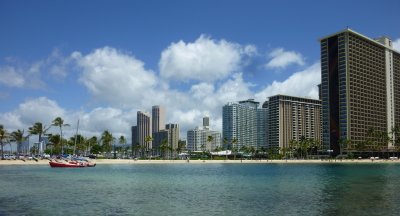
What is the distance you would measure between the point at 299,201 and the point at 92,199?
22815 millimetres

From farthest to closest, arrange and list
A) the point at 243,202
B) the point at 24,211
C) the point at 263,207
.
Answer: the point at 243,202, the point at 263,207, the point at 24,211

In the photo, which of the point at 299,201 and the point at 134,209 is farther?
the point at 299,201

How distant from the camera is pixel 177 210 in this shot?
3812cm

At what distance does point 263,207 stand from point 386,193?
20616mm

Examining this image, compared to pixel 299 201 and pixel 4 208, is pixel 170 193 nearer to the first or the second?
pixel 299 201

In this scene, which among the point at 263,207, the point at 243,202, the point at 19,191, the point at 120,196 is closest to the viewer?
the point at 263,207

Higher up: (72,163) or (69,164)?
(72,163)

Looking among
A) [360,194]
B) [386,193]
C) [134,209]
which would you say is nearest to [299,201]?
[360,194]

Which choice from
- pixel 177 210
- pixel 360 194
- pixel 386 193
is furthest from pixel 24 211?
pixel 386 193

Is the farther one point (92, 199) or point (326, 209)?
point (92, 199)

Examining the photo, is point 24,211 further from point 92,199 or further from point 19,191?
point 19,191

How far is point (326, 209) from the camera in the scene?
38000mm

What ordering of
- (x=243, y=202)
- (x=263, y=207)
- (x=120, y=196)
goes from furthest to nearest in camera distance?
1. (x=120, y=196)
2. (x=243, y=202)
3. (x=263, y=207)

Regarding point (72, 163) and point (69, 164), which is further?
point (72, 163)
